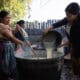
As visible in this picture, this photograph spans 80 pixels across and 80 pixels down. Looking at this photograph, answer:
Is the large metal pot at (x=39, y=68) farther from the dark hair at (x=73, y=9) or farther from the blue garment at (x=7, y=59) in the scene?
the dark hair at (x=73, y=9)

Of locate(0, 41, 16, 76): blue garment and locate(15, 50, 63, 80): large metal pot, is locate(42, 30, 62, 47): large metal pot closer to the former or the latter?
locate(0, 41, 16, 76): blue garment

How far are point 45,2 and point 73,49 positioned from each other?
1606cm

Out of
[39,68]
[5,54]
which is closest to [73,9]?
[39,68]

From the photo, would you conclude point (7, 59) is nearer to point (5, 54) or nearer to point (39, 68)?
point (5, 54)

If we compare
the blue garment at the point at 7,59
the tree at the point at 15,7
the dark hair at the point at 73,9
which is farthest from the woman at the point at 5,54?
the tree at the point at 15,7

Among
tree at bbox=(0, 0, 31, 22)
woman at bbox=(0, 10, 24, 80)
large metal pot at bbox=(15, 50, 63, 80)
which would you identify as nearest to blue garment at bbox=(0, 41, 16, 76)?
woman at bbox=(0, 10, 24, 80)

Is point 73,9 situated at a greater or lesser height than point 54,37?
greater

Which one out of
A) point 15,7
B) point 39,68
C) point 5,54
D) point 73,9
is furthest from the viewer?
point 15,7

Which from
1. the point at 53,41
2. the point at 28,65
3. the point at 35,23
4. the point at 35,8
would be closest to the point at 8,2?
the point at 35,23

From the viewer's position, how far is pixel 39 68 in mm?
6473

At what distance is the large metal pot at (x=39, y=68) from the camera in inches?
253

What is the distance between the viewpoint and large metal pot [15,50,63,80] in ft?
21.1

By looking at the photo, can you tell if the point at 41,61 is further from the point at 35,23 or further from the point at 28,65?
the point at 35,23

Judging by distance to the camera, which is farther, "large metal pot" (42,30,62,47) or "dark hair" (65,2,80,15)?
"large metal pot" (42,30,62,47)
